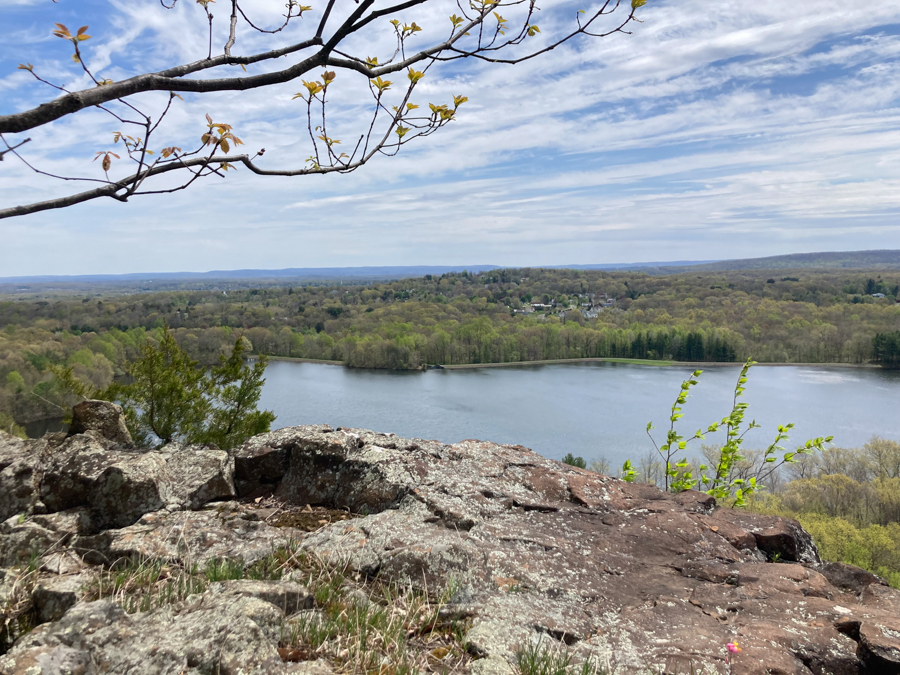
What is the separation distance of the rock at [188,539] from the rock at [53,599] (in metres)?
0.46

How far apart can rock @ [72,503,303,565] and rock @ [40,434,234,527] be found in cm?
14

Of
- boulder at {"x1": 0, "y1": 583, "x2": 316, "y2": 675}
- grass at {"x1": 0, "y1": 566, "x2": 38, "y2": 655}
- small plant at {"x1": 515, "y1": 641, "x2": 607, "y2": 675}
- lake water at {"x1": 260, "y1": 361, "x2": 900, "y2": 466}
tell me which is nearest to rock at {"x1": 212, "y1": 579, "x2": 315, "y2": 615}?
boulder at {"x1": 0, "y1": 583, "x2": 316, "y2": 675}

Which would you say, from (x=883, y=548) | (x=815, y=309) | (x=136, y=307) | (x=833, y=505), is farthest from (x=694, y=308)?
(x=136, y=307)

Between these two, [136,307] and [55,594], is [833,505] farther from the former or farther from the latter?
[136,307]

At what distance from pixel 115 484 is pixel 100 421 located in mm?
754

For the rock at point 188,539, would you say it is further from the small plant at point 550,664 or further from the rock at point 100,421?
the small plant at point 550,664

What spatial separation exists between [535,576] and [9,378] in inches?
1418

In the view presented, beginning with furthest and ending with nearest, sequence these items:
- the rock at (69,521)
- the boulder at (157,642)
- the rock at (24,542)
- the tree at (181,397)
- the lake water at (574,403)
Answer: the lake water at (574,403) → the tree at (181,397) → the rock at (69,521) → the rock at (24,542) → the boulder at (157,642)

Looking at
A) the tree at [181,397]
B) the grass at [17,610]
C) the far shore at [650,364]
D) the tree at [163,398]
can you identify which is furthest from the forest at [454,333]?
the grass at [17,610]

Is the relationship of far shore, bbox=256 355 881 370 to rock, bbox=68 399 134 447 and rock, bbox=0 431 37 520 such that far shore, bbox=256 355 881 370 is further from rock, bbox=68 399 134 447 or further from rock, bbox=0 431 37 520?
rock, bbox=0 431 37 520

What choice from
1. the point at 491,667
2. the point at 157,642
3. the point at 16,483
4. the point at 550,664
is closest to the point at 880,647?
the point at 550,664

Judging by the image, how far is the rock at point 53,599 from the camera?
7.18 feet

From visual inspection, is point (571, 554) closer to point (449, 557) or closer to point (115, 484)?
point (449, 557)

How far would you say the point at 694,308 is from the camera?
86.8m
